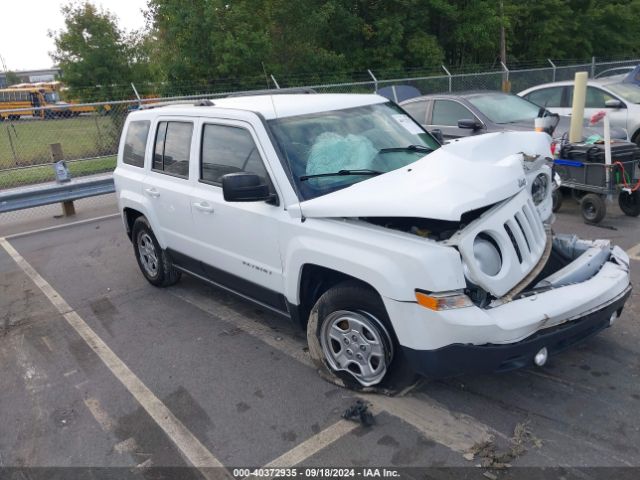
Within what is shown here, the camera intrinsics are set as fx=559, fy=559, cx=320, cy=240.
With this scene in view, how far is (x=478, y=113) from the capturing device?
340 inches

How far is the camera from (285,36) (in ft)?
61.1

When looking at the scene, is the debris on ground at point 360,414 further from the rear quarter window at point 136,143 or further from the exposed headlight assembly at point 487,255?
the rear quarter window at point 136,143

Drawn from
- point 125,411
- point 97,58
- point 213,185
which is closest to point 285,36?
point 97,58

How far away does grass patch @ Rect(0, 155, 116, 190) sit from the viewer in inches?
487

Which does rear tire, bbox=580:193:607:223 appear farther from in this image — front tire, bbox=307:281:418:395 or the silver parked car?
front tire, bbox=307:281:418:395

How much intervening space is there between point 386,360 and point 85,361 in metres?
2.55

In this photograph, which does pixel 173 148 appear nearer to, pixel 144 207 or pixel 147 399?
pixel 144 207

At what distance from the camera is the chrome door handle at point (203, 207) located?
14.6 feet

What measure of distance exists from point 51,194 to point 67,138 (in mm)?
4948

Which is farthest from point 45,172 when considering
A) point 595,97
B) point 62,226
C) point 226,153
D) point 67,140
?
point 595,97

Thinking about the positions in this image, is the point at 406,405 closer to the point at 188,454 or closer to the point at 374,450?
the point at 374,450

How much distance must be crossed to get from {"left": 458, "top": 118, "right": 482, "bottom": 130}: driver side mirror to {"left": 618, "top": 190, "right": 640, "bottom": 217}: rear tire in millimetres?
2156

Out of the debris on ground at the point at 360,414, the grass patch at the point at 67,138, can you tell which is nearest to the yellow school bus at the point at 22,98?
the grass patch at the point at 67,138

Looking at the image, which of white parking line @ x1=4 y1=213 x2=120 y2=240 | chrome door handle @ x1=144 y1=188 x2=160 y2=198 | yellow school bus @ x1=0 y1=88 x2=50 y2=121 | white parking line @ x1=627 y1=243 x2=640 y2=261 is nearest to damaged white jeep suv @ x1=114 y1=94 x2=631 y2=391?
chrome door handle @ x1=144 y1=188 x2=160 y2=198
